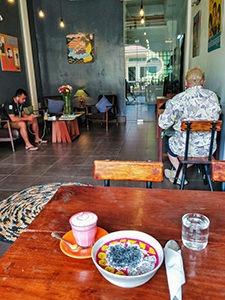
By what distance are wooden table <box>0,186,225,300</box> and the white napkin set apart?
2 centimetres

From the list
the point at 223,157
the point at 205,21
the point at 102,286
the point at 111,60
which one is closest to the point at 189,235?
the point at 102,286

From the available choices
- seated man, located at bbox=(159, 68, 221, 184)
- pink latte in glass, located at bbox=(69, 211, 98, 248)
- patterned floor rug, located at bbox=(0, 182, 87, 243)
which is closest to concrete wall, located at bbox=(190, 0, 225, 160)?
seated man, located at bbox=(159, 68, 221, 184)

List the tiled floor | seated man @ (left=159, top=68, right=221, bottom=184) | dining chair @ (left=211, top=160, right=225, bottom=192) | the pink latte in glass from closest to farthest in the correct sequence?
the pink latte in glass, dining chair @ (left=211, top=160, right=225, bottom=192), seated man @ (left=159, top=68, right=221, bottom=184), the tiled floor

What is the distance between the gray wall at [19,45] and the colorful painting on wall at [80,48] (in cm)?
152

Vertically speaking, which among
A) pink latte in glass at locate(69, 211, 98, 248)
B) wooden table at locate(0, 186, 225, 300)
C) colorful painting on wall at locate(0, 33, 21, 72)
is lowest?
wooden table at locate(0, 186, 225, 300)

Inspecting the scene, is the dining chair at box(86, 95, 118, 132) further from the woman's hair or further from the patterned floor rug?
the woman's hair

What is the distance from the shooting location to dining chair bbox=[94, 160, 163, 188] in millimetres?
1604

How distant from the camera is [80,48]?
25.0ft

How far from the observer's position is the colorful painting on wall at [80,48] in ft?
24.6

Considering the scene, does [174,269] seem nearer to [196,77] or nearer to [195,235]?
[195,235]

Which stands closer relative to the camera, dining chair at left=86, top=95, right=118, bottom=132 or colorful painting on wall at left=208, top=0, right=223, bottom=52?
colorful painting on wall at left=208, top=0, right=223, bottom=52

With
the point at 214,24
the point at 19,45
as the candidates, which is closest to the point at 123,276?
the point at 214,24

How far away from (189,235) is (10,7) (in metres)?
7.16

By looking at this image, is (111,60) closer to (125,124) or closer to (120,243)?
(125,124)
